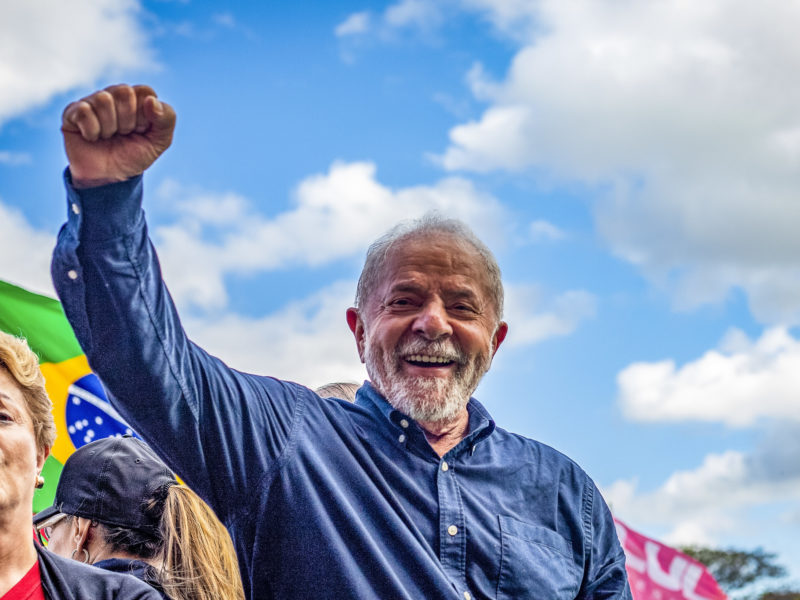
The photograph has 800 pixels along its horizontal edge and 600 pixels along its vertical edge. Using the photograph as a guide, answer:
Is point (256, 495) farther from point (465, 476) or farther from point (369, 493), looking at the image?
point (465, 476)

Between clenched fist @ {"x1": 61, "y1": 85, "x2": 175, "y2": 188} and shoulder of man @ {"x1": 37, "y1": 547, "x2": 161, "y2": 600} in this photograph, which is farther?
shoulder of man @ {"x1": 37, "y1": 547, "x2": 161, "y2": 600}

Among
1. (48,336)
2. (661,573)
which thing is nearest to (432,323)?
(48,336)

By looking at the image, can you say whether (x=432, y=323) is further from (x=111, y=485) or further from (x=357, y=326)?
(x=111, y=485)

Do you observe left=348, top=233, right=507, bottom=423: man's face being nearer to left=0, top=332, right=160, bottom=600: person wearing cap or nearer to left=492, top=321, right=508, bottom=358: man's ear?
left=492, top=321, right=508, bottom=358: man's ear

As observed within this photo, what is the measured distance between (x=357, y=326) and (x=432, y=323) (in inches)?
14.1

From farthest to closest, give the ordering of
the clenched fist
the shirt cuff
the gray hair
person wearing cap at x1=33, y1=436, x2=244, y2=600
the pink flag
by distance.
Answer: the pink flag, person wearing cap at x1=33, y1=436, x2=244, y2=600, the gray hair, the shirt cuff, the clenched fist

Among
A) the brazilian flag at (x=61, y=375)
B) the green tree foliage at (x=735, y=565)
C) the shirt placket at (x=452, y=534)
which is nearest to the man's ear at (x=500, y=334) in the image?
the shirt placket at (x=452, y=534)

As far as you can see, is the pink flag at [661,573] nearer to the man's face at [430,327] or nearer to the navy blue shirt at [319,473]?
the navy blue shirt at [319,473]

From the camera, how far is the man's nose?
8.42ft

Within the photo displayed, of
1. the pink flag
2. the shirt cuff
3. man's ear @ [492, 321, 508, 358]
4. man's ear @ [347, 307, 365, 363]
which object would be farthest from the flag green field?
the pink flag

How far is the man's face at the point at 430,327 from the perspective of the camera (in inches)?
102

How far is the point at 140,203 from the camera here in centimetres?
195

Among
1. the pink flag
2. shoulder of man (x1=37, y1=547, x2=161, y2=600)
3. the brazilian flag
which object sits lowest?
shoulder of man (x1=37, y1=547, x2=161, y2=600)

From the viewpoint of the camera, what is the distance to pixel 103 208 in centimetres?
190
